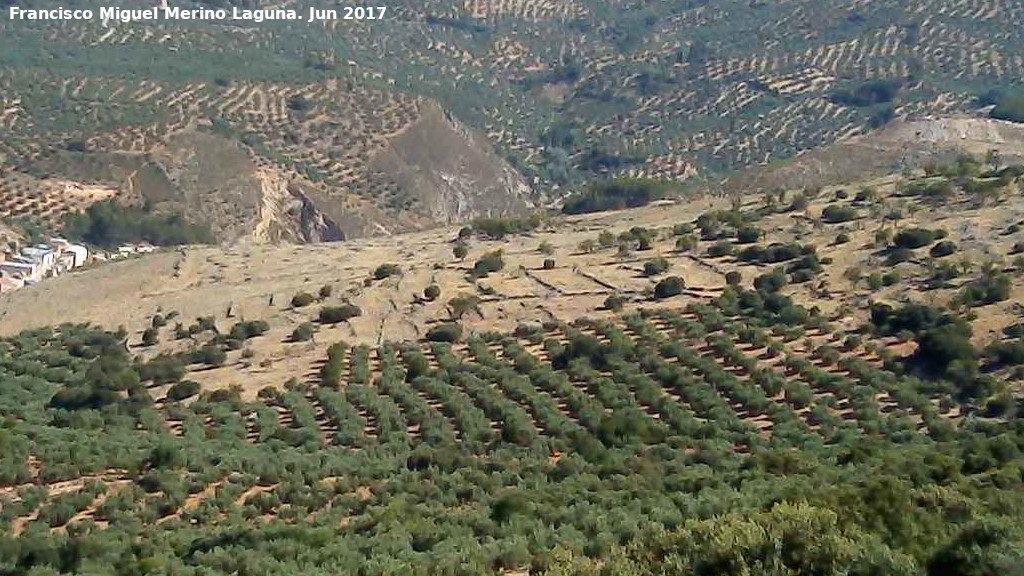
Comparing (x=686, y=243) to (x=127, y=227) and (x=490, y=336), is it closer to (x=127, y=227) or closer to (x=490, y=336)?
(x=490, y=336)

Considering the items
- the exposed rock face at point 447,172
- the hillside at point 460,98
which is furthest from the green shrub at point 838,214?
the exposed rock face at point 447,172

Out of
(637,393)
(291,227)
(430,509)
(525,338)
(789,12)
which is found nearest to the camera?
(430,509)

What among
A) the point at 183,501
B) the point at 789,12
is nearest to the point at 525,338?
the point at 183,501

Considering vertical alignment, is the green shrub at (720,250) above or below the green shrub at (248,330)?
above

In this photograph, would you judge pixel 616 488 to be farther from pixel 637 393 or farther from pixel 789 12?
pixel 789 12

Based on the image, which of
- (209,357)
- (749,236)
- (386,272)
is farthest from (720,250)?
(209,357)

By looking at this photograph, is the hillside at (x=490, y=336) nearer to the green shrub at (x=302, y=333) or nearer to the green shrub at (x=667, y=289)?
the green shrub at (x=667, y=289)

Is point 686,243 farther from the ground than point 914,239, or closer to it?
closer to it
